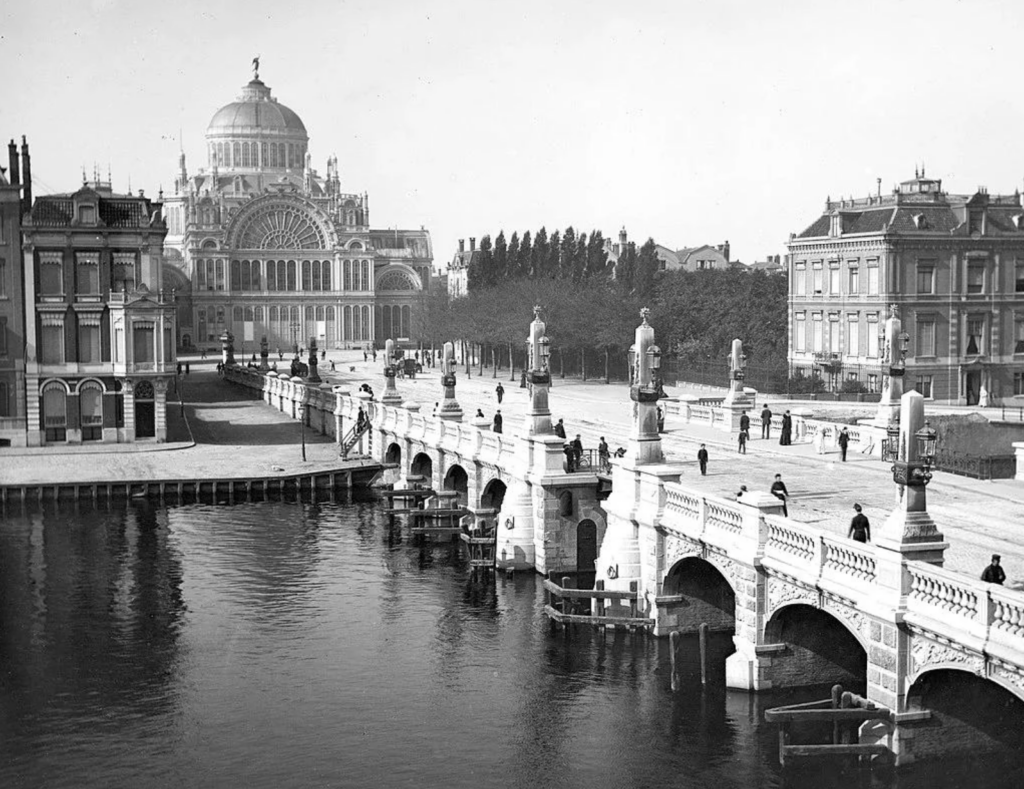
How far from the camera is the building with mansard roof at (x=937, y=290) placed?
250 feet

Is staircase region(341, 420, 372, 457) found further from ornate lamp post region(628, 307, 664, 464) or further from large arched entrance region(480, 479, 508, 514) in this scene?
ornate lamp post region(628, 307, 664, 464)

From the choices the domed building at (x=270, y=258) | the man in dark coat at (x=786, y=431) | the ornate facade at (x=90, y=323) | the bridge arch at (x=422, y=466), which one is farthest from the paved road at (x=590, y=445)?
the domed building at (x=270, y=258)

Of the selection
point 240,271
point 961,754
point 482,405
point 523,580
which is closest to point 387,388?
point 482,405

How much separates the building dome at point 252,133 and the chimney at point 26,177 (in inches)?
4447

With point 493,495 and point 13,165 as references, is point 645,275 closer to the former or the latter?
point 13,165

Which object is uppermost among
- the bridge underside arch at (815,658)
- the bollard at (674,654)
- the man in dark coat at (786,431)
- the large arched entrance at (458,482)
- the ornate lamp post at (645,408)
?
the ornate lamp post at (645,408)

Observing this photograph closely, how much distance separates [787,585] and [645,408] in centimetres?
836

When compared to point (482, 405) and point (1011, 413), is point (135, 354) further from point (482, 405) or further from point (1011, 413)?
point (1011, 413)

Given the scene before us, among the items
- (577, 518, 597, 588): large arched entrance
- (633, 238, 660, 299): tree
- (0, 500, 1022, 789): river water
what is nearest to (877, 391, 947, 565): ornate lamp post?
(0, 500, 1022, 789): river water

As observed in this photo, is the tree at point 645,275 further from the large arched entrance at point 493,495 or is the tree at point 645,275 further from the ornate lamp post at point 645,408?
the ornate lamp post at point 645,408

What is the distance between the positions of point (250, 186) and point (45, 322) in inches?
4631

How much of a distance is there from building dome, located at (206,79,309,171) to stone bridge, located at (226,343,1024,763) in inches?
5755

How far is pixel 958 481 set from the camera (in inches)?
Answer: 1622

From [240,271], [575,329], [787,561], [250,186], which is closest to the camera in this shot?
[787,561]
